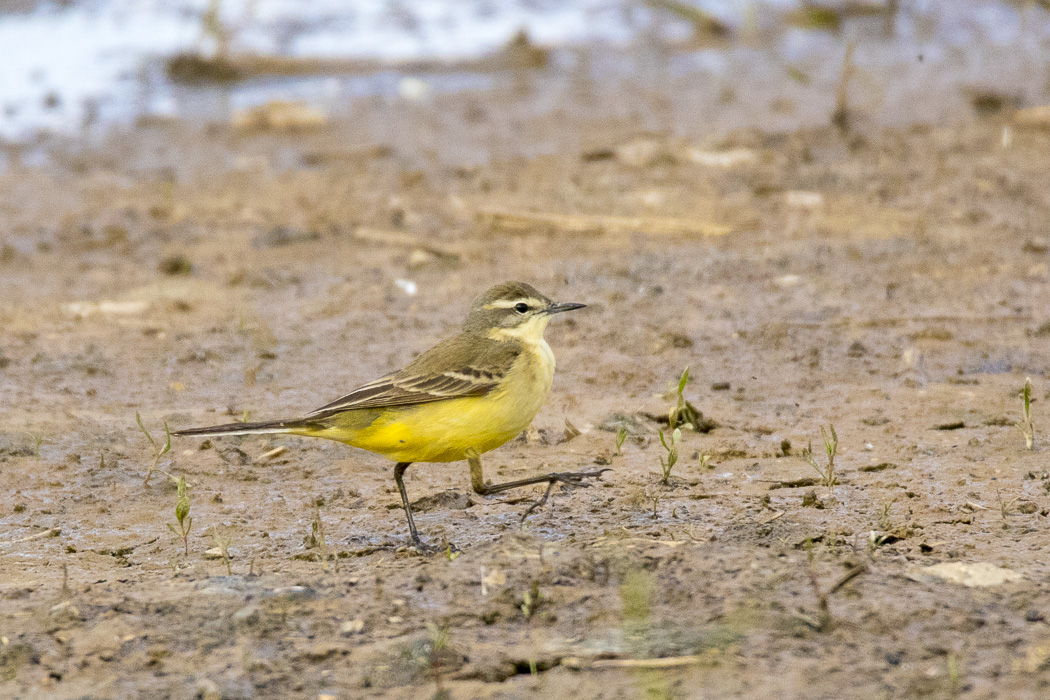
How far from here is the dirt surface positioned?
4.56 m

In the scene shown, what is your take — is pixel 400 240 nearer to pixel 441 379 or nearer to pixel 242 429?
pixel 441 379

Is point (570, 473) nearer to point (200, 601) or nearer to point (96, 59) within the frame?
point (200, 601)

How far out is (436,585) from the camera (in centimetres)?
510

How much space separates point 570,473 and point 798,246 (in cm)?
419

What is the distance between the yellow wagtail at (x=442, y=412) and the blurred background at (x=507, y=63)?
665 cm

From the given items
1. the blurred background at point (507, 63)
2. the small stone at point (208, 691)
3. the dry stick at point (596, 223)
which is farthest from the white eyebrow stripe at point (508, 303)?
the blurred background at point (507, 63)

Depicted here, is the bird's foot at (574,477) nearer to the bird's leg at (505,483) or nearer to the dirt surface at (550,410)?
the bird's leg at (505,483)

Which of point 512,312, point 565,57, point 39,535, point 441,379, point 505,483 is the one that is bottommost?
point 39,535

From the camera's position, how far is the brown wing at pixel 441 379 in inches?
235

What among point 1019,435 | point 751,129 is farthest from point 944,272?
point 751,129

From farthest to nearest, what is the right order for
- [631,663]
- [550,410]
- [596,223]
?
[596,223] → [550,410] → [631,663]

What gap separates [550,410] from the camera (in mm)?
7621

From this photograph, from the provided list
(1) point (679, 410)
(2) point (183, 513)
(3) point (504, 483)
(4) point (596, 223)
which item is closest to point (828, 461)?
(1) point (679, 410)

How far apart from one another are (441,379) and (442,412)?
0.21 meters
